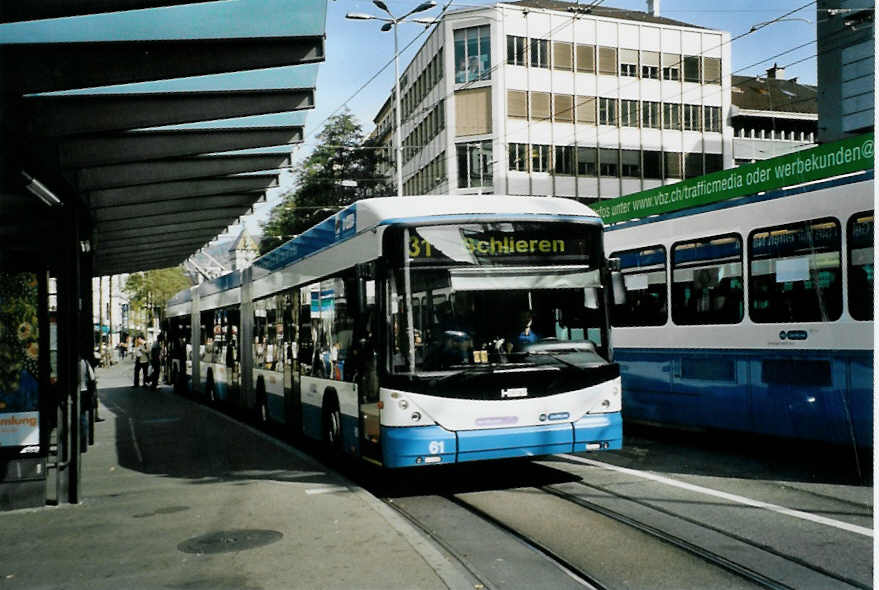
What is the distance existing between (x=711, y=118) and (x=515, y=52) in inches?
485

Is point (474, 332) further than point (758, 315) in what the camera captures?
No

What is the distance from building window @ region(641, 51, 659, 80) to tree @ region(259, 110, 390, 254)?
49.3 ft

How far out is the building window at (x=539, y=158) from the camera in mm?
47812

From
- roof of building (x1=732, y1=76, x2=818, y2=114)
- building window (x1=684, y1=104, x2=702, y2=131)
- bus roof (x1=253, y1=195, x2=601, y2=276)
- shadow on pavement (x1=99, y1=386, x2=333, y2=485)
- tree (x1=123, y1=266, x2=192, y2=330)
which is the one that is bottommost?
Result: shadow on pavement (x1=99, y1=386, x2=333, y2=485)

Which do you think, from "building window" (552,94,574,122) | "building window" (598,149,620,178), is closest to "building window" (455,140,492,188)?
"building window" (552,94,574,122)

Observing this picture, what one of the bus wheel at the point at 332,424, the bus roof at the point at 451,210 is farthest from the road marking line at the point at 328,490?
the bus roof at the point at 451,210

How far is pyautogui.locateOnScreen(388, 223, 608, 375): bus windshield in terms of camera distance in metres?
8.68

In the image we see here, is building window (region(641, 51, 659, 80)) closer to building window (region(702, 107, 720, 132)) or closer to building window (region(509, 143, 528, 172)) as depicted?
building window (region(702, 107, 720, 132))

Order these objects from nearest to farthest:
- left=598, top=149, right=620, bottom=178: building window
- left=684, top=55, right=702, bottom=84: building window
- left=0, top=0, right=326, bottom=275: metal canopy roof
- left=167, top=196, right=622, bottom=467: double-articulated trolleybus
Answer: left=0, top=0, right=326, bottom=275: metal canopy roof → left=167, top=196, right=622, bottom=467: double-articulated trolleybus → left=598, top=149, right=620, bottom=178: building window → left=684, top=55, right=702, bottom=84: building window

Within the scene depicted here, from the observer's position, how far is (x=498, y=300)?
880 cm

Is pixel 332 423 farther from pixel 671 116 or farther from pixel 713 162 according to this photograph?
pixel 713 162

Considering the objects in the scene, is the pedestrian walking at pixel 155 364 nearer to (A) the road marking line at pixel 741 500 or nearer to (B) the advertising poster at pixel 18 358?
(B) the advertising poster at pixel 18 358

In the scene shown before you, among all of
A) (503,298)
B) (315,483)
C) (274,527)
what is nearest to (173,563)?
(274,527)

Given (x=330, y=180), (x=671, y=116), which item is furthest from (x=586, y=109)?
(x=330, y=180)
